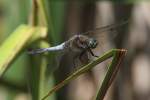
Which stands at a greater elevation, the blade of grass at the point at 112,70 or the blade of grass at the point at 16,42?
the blade of grass at the point at 16,42

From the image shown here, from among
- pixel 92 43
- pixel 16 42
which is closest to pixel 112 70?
pixel 16 42

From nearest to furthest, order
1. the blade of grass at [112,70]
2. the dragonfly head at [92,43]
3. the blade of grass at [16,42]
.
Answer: the blade of grass at [112,70] → the blade of grass at [16,42] → the dragonfly head at [92,43]

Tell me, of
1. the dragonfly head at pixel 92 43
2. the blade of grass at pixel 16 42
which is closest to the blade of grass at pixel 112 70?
the blade of grass at pixel 16 42

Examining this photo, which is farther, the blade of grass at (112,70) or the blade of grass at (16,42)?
the blade of grass at (16,42)

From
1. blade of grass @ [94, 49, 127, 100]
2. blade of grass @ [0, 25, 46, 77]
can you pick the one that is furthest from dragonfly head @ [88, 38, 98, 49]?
blade of grass @ [94, 49, 127, 100]

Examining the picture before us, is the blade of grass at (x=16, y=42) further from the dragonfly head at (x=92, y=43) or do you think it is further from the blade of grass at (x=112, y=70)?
the blade of grass at (x=112, y=70)

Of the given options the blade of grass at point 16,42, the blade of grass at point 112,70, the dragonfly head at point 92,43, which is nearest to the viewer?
the blade of grass at point 112,70

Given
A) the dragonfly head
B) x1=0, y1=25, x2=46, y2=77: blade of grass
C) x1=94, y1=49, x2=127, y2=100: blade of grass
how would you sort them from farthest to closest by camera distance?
1. the dragonfly head
2. x1=0, y1=25, x2=46, y2=77: blade of grass
3. x1=94, y1=49, x2=127, y2=100: blade of grass

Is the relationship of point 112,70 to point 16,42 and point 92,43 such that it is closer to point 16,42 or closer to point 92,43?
point 16,42

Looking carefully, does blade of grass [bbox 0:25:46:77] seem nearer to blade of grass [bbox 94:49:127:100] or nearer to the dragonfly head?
the dragonfly head

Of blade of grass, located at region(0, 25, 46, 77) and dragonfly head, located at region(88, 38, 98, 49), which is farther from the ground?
blade of grass, located at region(0, 25, 46, 77)
